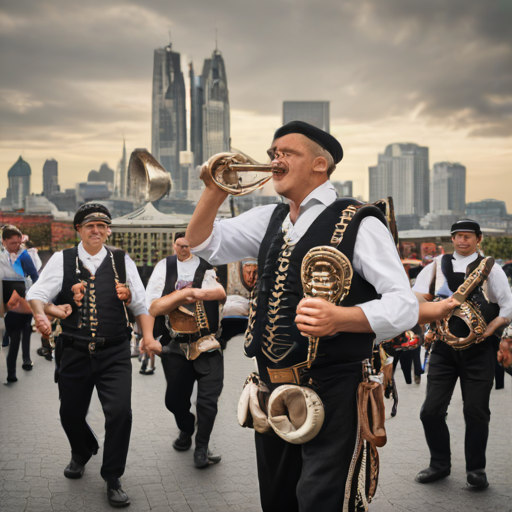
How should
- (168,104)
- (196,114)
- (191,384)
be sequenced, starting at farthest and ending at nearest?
(168,104) → (196,114) → (191,384)

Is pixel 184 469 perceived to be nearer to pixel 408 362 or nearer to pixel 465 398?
pixel 465 398

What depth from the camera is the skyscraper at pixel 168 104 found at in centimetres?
11375

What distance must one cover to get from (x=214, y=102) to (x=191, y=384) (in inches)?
4040

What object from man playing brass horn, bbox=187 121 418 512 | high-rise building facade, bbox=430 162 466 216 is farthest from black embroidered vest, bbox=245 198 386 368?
high-rise building facade, bbox=430 162 466 216

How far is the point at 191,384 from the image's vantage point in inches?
239

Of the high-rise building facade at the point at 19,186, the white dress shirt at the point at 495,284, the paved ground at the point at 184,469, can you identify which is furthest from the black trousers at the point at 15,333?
the high-rise building facade at the point at 19,186

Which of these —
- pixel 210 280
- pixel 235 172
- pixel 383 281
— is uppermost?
pixel 235 172

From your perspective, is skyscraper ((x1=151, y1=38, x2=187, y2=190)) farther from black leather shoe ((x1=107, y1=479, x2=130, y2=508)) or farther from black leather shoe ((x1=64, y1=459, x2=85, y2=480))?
black leather shoe ((x1=107, y1=479, x2=130, y2=508))

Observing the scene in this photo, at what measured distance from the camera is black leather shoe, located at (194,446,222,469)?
5555 mm

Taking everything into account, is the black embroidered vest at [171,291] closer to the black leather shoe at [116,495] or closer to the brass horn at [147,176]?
the black leather shoe at [116,495]

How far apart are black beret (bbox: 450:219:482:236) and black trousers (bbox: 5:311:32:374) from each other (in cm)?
681

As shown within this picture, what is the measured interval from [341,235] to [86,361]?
2973 millimetres

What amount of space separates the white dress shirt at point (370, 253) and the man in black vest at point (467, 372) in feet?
8.94

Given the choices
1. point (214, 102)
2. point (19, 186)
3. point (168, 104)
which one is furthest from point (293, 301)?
point (168, 104)
